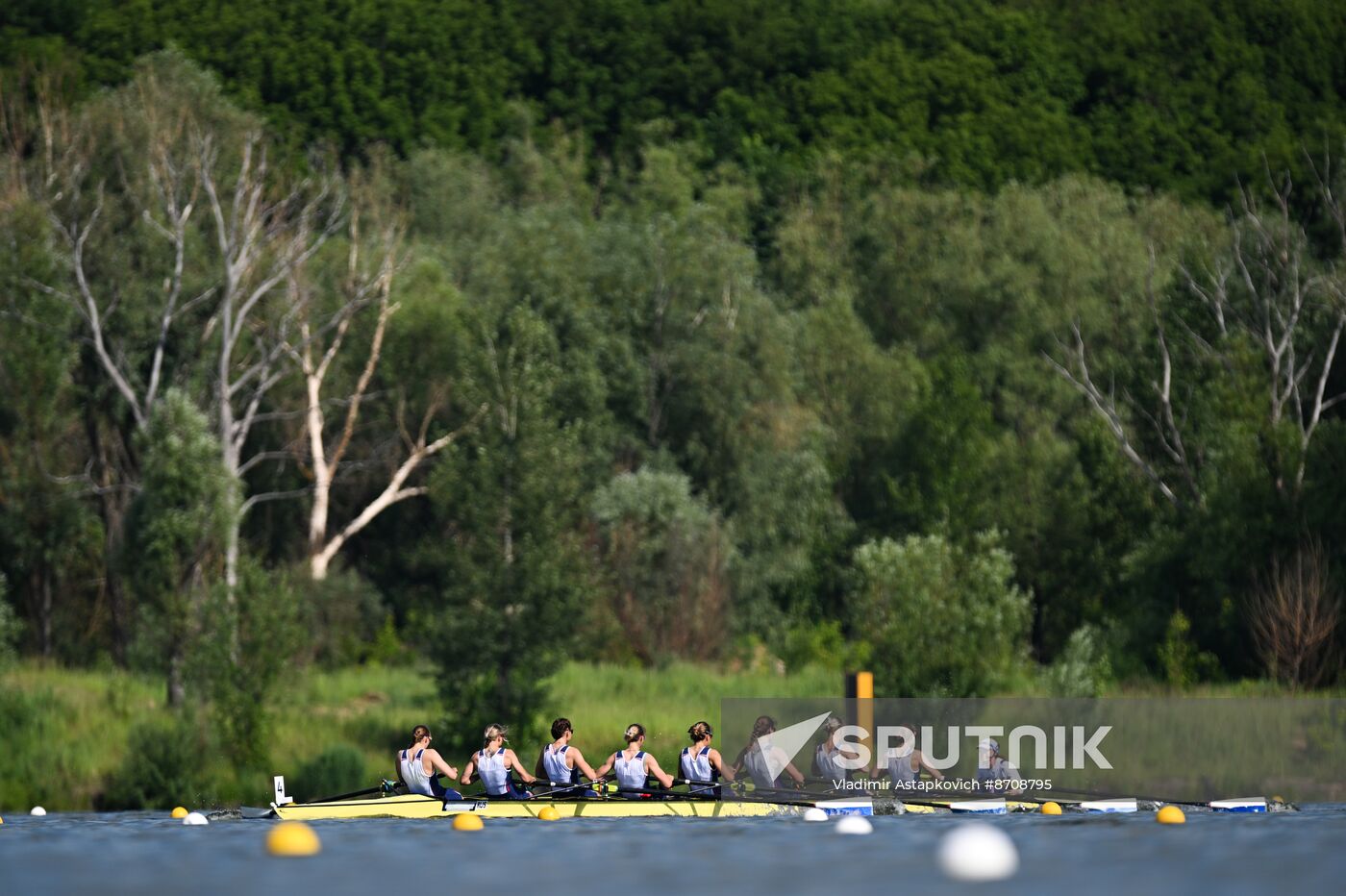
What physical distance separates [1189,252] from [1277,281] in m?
2.35

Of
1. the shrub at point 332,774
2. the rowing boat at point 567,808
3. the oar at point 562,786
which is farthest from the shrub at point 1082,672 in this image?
the oar at point 562,786

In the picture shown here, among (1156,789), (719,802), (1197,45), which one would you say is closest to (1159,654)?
(1156,789)

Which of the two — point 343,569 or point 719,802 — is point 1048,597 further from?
point 719,802

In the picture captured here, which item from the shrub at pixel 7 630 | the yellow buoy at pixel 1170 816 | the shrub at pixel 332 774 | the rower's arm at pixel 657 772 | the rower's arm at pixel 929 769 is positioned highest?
the rower's arm at pixel 657 772

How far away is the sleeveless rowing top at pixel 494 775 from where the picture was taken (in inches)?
906

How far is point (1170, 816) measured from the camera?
69.5ft

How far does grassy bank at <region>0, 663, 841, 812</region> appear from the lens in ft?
109

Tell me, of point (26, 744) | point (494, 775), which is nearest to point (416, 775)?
point (494, 775)

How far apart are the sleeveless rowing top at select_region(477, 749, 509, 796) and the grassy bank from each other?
1081cm

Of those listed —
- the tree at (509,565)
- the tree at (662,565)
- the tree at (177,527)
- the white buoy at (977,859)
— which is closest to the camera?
the white buoy at (977,859)

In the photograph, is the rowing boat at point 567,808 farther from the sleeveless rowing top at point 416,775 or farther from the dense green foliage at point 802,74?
the dense green foliage at point 802,74

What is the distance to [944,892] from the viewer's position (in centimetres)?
1383

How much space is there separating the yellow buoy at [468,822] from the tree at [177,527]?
15450 millimetres

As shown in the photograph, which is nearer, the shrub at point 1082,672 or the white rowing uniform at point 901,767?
the white rowing uniform at point 901,767
